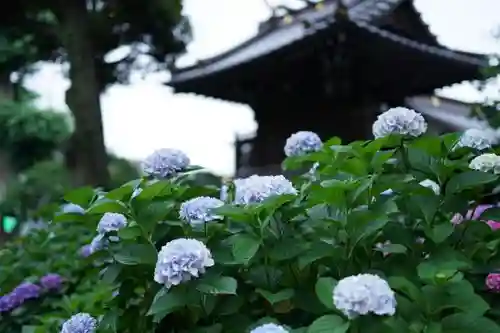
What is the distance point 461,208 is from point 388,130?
17 cm

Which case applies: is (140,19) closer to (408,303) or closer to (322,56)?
(322,56)

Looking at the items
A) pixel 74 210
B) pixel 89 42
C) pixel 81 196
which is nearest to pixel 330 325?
pixel 81 196

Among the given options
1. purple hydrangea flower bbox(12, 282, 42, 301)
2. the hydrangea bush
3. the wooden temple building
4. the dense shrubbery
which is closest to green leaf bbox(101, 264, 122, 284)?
the dense shrubbery

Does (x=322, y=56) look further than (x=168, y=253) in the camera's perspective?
Yes

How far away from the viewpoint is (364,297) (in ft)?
2.71

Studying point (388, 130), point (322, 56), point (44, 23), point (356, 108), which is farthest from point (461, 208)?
point (44, 23)

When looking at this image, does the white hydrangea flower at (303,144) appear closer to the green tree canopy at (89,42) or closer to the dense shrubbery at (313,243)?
the dense shrubbery at (313,243)

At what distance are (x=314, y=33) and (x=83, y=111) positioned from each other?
181 cm

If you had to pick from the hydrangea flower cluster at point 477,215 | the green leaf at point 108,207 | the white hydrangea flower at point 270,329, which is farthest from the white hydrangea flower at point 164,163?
the hydrangea flower cluster at point 477,215

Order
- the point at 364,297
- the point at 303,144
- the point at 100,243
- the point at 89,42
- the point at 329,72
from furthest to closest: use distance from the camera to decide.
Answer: the point at 329,72 → the point at 89,42 → the point at 303,144 → the point at 100,243 → the point at 364,297

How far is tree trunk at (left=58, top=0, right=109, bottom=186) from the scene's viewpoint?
5.07m

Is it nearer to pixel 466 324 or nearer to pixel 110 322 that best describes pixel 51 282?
pixel 110 322

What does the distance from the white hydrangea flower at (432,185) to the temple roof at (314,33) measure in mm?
3505

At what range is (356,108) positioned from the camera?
20.6 feet
